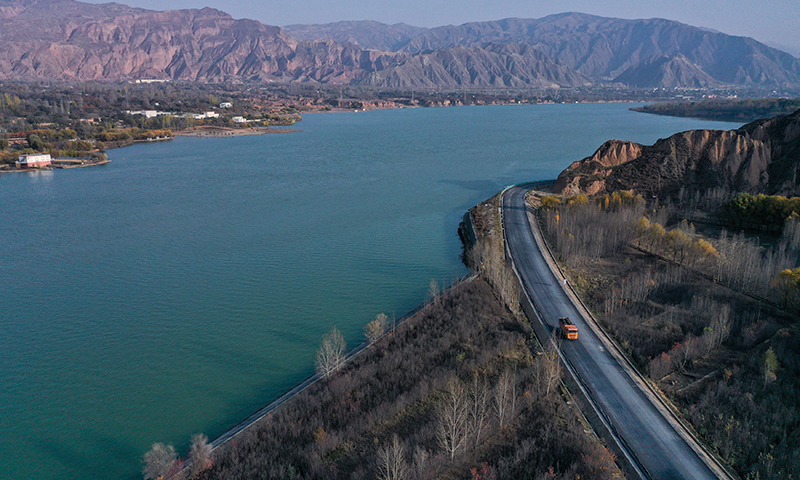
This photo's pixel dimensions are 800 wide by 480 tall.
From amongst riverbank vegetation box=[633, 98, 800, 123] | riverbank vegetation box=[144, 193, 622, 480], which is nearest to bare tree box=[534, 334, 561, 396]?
riverbank vegetation box=[144, 193, 622, 480]

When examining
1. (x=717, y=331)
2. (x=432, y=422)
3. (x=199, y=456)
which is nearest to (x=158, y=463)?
(x=199, y=456)

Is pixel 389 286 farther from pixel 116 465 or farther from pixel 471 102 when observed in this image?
pixel 471 102

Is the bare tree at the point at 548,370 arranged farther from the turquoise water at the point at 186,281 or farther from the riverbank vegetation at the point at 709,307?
the turquoise water at the point at 186,281

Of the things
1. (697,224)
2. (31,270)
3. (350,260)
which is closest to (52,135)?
(31,270)

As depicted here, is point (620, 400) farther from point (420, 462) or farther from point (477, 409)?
point (420, 462)

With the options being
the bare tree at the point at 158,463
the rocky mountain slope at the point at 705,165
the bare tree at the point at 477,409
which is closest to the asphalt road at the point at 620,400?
the bare tree at the point at 477,409
